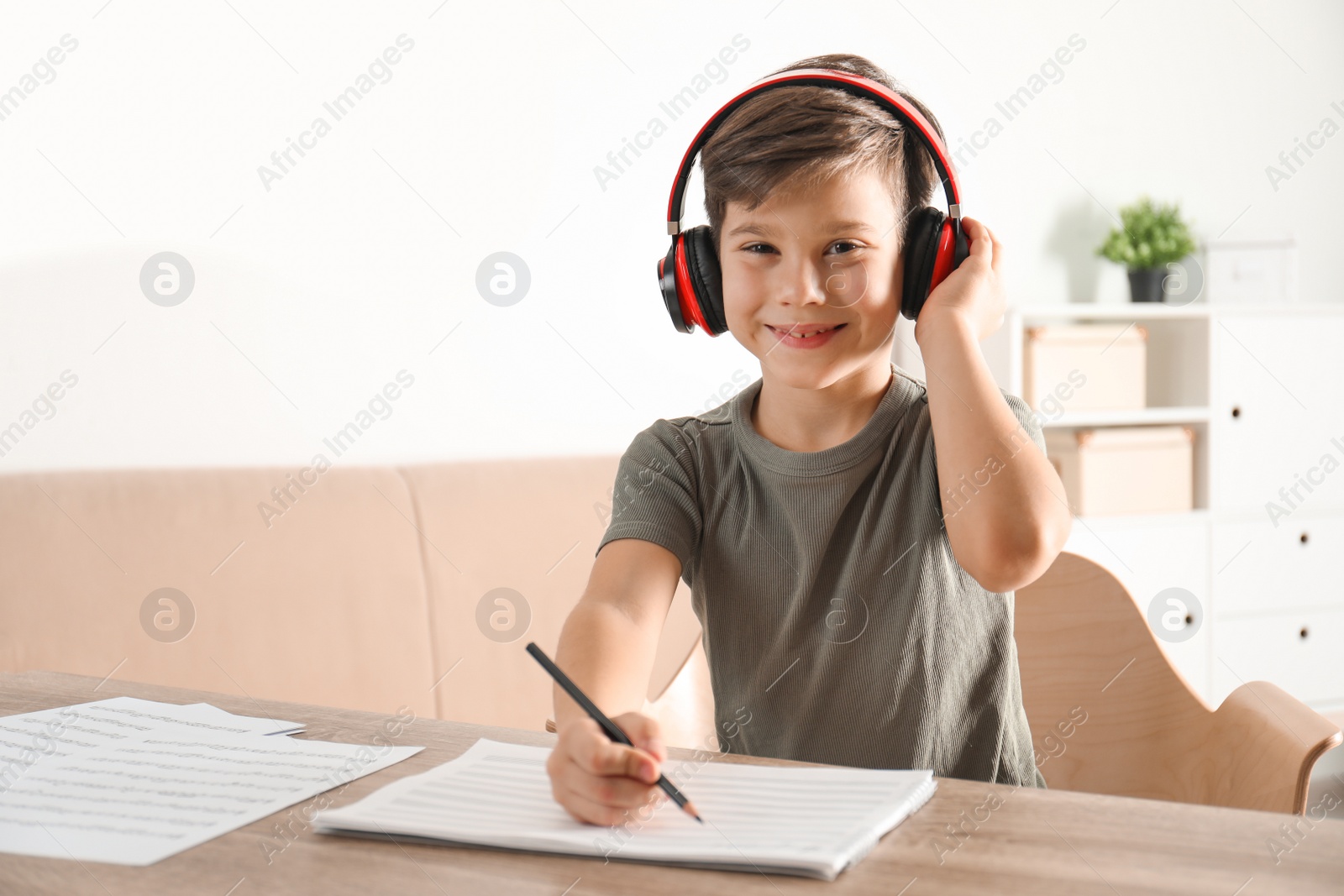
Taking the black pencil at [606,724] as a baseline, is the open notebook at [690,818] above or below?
Result: below

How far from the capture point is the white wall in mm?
1813

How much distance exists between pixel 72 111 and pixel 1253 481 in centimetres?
301

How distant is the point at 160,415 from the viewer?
6.22 feet

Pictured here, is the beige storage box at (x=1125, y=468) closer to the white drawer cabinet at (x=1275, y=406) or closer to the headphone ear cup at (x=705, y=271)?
the white drawer cabinet at (x=1275, y=406)

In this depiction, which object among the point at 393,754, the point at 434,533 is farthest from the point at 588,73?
the point at 393,754

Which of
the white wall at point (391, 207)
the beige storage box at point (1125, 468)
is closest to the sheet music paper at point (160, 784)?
the white wall at point (391, 207)

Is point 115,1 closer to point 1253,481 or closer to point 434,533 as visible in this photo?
point 434,533

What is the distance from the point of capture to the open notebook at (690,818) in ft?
1.81

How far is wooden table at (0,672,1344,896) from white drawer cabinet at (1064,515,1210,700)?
2.26 meters

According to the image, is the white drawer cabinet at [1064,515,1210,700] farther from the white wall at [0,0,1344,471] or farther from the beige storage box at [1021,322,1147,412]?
the white wall at [0,0,1344,471]

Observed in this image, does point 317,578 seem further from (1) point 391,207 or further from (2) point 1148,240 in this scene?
(2) point 1148,240

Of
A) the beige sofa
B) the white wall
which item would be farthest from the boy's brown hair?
the white wall

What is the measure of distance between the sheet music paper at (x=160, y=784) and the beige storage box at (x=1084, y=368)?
2.33m

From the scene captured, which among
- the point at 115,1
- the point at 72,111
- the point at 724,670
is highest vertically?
the point at 115,1
